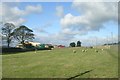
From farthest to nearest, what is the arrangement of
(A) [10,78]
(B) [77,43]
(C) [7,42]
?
(B) [77,43], (C) [7,42], (A) [10,78]

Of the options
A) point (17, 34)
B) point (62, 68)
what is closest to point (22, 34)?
point (17, 34)

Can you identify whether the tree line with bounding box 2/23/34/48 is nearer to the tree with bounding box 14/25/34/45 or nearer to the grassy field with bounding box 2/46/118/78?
the tree with bounding box 14/25/34/45

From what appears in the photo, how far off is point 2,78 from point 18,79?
2.92 feet

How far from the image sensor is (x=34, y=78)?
46.5ft

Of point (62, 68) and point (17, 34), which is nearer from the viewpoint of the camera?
point (62, 68)

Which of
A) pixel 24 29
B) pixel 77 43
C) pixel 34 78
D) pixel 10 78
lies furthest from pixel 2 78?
pixel 77 43

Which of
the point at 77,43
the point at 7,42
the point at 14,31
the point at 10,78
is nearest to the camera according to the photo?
the point at 10,78

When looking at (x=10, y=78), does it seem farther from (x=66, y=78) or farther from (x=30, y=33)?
(x=30, y=33)

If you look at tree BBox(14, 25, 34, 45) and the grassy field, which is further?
tree BBox(14, 25, 34, 45)

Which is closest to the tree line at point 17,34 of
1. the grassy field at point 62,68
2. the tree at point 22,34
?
the tree at point 22,34

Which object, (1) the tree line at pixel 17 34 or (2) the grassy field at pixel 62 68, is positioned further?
(1) the tree line at pixel 17 34

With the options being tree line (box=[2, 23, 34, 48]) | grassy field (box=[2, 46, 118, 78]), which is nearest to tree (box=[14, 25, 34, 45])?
tree line (box=[2, 23, 34, 48])

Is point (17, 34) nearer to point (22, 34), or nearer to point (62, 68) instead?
point (22, 34)

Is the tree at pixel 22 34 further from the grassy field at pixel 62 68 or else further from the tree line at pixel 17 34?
the grassy field at pixel 62 68
